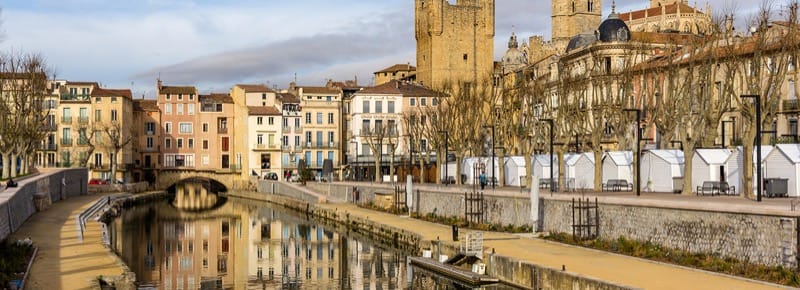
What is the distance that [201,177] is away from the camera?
95.4 meters

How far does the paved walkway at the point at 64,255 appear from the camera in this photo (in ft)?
79.1

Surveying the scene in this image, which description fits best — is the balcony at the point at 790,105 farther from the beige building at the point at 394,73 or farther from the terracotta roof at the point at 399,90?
the beige building at the point at 394,73

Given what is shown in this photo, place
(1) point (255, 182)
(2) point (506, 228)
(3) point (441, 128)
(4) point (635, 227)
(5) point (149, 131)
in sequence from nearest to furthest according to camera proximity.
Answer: (4) point (635, 227), (2) point (506, 228), (3) point (441, 128), (1) point (255, 182), (5) point (149, 131)

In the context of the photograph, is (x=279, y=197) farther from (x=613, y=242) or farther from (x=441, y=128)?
(x=613, y=242)

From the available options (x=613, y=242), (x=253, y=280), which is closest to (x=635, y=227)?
(x=613, y=242)

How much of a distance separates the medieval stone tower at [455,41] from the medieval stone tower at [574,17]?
1793 cm

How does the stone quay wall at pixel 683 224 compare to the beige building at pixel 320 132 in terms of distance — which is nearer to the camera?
the stone quay wall at pixel 683 224

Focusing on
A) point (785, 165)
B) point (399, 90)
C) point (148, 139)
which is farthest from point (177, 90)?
point (785, 165)

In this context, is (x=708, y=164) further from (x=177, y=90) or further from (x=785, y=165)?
(x=177, y=90)

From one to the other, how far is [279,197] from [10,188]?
37.2 m

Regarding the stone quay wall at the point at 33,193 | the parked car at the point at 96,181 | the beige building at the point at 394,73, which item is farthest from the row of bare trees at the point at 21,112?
the beige building at the point at 394,73

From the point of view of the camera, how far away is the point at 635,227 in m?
28.6

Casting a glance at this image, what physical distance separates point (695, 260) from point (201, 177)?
76.4 meters

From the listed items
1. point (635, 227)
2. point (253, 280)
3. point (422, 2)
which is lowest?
point (253, 280)
